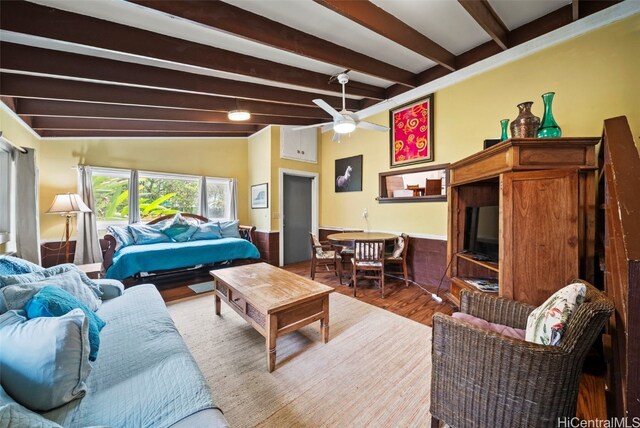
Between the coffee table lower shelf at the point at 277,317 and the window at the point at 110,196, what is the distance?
11.4ft

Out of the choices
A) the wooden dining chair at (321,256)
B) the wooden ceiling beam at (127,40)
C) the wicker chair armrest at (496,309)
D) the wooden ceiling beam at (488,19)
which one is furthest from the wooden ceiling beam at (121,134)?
the wicker chair armrest at (496,309)

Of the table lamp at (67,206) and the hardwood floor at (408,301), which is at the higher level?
the table lamp at (67,206)

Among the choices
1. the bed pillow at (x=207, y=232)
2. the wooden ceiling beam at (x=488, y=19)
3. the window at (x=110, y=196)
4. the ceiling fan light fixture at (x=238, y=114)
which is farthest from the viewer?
the bed pillow at (x=207, y=232)

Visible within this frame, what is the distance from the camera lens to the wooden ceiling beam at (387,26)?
6.21 ft

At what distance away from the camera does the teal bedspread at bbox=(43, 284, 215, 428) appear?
0.90 m

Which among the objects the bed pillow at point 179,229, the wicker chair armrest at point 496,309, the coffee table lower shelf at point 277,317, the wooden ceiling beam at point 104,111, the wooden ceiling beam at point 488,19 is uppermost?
the wooden ceiling beam at point 488,19

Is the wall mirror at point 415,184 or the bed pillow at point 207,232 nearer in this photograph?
the wall mirror at point 415,184

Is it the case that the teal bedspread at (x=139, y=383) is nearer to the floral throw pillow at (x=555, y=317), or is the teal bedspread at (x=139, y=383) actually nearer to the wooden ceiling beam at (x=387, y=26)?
the floral throw pillow at (x=555, y=317)

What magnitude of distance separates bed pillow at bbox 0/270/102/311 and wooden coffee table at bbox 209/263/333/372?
0.95m

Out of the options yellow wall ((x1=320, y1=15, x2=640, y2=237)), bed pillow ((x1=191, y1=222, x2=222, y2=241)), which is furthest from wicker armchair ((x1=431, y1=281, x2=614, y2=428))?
bed pillow ((x1=191, y1=222, x2=222, y2=241))

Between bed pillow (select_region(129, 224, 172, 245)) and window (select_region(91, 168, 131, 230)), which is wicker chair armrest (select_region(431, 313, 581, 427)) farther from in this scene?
window (select_region(91, 168, 131, 230))

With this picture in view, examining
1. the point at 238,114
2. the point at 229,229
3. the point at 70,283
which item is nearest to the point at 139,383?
the point at 70,283

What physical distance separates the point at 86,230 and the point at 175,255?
1.57m

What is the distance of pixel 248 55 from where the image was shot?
8.70 ft
